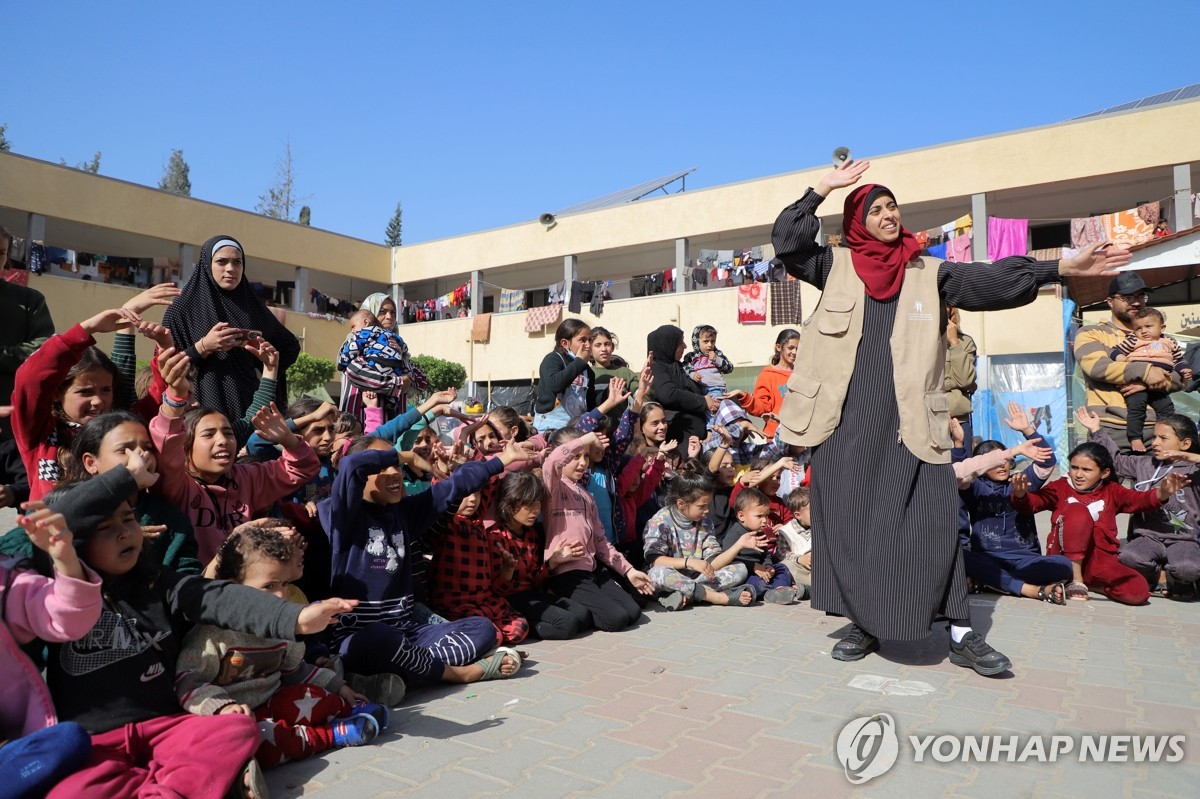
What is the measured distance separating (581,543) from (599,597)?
319 mm

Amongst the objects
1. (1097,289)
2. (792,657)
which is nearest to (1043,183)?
(1097,289)

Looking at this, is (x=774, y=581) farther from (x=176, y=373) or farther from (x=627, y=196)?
(x=627, y=196)

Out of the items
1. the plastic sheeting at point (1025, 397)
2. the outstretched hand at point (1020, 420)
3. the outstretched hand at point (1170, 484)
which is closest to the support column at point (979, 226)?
the plastic sheeting at point (1025, 397)

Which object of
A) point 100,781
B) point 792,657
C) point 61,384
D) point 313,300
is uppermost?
point 313,300

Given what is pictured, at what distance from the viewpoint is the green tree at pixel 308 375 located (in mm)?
20156

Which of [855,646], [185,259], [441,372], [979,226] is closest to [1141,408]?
[855,646]

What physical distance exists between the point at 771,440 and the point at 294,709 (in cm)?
517

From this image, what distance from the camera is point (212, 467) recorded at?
3.36 metres

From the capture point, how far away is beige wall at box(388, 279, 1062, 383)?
1634 cm

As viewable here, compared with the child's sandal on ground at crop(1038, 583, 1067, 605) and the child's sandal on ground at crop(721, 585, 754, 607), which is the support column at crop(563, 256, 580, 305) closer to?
the child's sandal on ground at crop(721, 585, 754, 607)

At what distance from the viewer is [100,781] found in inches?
84.1

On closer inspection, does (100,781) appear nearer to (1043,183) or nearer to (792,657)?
(792,657)

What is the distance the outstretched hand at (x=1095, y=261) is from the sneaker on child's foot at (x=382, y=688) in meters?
3.30

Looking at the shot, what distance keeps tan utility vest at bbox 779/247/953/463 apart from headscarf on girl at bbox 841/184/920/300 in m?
0.05
